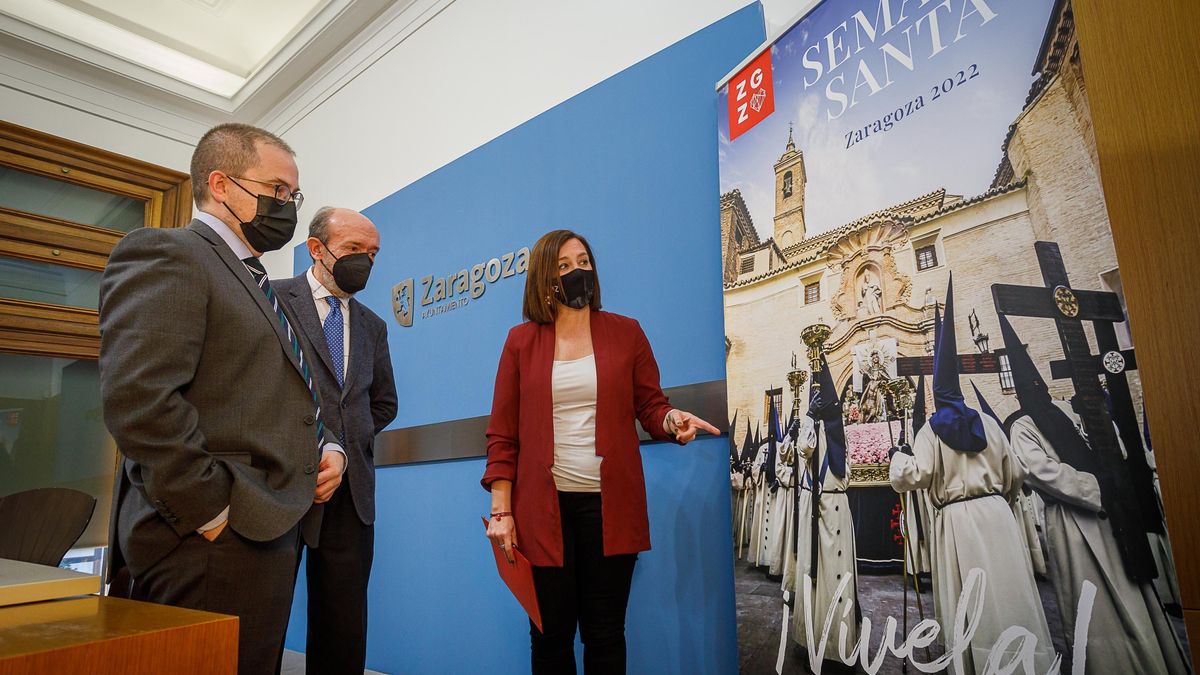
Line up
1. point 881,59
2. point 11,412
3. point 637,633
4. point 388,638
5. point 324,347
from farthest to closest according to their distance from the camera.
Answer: point 11,412
point 388,638
point 637,633
point 324,347
point 881,59

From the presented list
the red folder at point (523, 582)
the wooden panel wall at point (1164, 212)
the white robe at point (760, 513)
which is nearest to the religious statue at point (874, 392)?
the white robe at point (760, 513)

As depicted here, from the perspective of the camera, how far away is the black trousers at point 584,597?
1.59m

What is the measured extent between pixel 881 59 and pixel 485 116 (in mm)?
1958

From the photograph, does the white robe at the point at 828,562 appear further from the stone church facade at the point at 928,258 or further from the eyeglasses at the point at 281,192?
the eyeglasses at the point at 281,192

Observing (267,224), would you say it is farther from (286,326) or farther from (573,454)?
(573,454)

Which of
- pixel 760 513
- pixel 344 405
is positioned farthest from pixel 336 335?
pixel 760 513

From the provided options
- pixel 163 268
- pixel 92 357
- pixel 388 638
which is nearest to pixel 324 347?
pixel 163 268

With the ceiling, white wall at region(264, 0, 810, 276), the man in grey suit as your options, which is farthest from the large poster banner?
the ceiling

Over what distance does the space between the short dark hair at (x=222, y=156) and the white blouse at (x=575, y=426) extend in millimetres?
846

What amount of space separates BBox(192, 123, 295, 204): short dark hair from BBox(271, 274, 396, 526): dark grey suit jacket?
36cm

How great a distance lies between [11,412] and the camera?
3961mm

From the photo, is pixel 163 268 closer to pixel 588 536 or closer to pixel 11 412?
pixel 588 536

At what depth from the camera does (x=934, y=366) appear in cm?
132

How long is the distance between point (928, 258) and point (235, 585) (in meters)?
1.43
